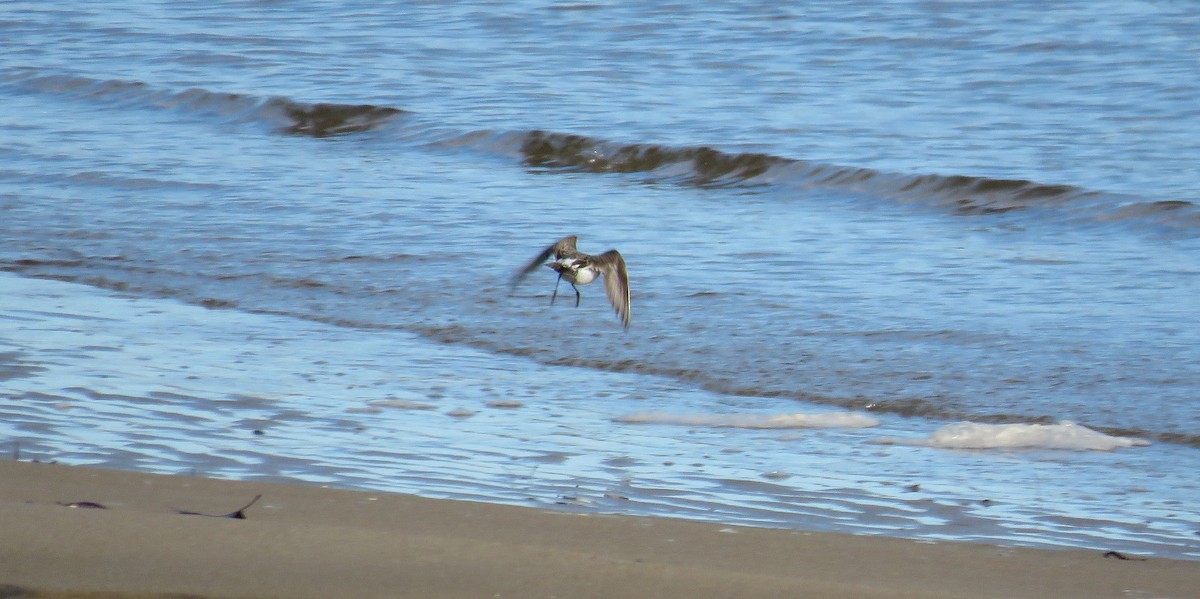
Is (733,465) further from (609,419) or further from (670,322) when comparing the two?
(670,322)

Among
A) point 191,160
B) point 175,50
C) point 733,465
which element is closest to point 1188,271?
point 733,465

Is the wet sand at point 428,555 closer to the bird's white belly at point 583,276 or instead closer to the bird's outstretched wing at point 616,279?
the bird's white belly at point 583,276

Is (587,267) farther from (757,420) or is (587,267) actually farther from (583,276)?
(757,420)

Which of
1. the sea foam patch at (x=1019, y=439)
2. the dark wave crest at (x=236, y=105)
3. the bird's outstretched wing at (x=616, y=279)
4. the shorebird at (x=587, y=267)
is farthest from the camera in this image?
the dark wave crest at (x=236, y=105)

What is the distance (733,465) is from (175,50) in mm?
11085

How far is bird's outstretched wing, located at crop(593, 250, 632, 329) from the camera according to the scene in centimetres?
470

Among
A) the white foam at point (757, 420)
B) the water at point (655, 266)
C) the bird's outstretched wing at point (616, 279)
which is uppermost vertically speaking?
the bird's outstretched wing at point (616, 279)

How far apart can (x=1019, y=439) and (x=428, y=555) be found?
6.55ft

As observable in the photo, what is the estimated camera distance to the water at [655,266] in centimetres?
404

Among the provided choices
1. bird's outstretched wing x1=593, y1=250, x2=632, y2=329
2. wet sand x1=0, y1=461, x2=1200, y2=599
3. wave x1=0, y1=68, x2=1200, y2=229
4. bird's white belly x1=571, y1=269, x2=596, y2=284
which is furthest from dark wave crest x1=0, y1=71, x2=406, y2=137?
wet sand x1=0, y1=461, x2=1200, y2=599

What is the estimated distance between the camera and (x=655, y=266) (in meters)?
6.69

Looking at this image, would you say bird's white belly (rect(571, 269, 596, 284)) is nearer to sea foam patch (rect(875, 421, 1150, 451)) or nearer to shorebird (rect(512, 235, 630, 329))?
shorebird (rect(512, 235, 630, 329))

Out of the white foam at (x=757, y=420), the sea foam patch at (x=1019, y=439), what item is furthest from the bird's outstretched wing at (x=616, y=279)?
the sea foam patch at (x=1019, y=439)

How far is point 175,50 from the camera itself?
46.4 ft
